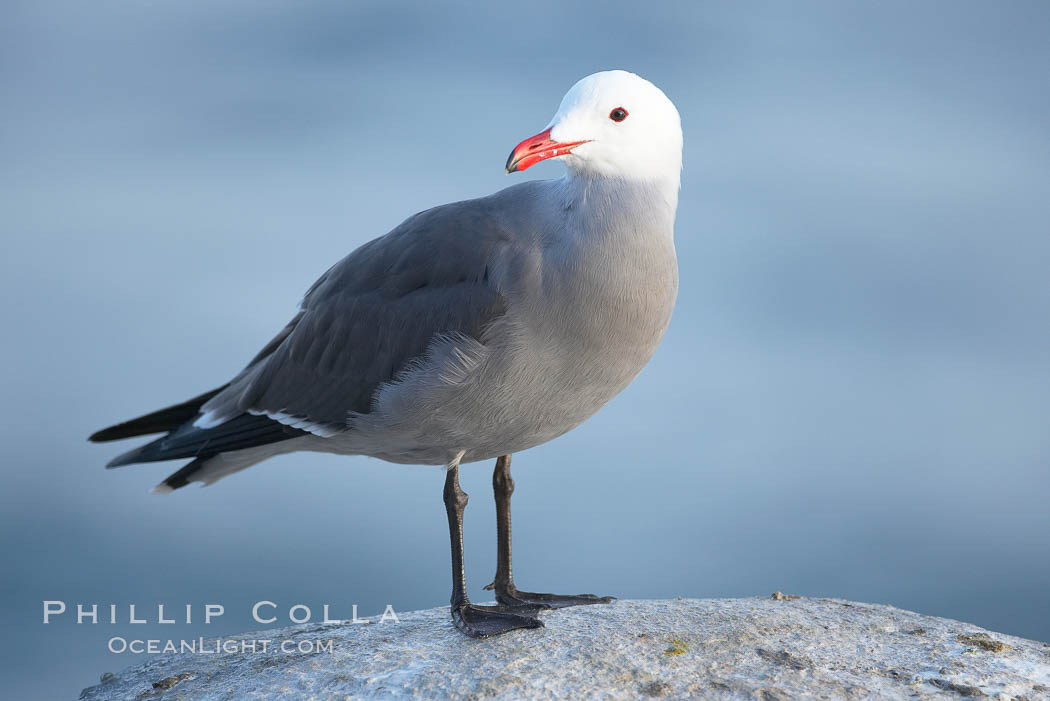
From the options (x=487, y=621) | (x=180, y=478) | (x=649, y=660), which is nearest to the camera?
(x=649, y=660)

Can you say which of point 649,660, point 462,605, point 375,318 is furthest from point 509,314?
point 649,660

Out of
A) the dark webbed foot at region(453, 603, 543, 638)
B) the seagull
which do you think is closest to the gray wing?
the seagull

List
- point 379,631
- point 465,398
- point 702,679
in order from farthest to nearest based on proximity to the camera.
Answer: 1. point 379,631
2. point 465,398
3. point 702,679

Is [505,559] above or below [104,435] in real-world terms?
below

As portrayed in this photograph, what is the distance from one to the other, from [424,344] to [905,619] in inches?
109

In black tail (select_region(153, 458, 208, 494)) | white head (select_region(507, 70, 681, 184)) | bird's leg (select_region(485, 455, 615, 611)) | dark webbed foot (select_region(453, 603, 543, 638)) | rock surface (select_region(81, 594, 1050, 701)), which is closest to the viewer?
rock surface (select_region(81, 594, 1050, 701))

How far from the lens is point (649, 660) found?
507 cm

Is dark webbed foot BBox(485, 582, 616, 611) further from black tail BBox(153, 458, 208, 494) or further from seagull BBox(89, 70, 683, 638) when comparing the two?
black tail BBox(153, 458, 208, 494)

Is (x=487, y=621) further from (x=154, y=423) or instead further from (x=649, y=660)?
(x=154, y=423)

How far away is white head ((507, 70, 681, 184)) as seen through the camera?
200 inches

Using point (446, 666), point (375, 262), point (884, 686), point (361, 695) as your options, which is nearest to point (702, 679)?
point (884, 686)

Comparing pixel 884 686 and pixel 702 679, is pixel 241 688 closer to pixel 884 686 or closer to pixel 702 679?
pixel 702 679

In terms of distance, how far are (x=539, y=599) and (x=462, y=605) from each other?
2.14 feet

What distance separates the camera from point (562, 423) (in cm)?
540
